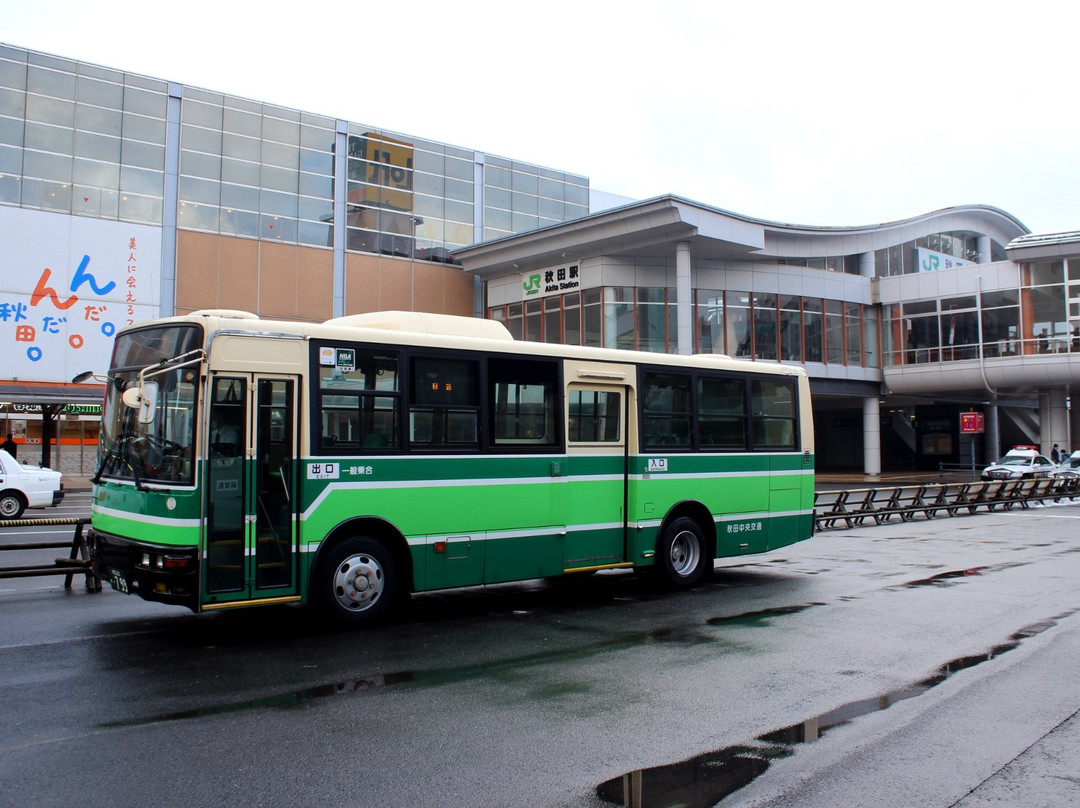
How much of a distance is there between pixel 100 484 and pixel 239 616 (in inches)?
79.7

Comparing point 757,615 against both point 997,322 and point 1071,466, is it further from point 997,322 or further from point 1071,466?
point 997,322

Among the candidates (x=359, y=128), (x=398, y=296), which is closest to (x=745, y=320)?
(x=398, y=296)

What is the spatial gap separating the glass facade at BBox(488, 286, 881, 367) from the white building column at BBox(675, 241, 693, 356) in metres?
1.32

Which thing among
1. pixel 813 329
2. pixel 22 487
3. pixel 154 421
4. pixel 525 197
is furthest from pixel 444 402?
pixel 525 197

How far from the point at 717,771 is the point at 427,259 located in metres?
42.8

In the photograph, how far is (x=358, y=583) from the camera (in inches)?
349

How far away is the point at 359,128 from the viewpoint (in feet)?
145

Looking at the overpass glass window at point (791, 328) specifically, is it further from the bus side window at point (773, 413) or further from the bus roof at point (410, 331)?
the bus roof at point (410, 331)

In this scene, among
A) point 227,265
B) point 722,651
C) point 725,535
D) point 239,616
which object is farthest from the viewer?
point 227,265

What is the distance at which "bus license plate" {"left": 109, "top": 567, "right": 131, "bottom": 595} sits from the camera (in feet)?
27.1

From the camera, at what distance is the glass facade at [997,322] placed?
43781mm

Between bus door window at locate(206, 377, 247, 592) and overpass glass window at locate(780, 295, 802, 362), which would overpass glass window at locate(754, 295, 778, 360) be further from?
bus door window at locate(206, 377, 247, 592)

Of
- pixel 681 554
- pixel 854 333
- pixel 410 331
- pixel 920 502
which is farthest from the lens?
pixel 854 333

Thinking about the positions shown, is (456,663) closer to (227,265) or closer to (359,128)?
(227,265)
